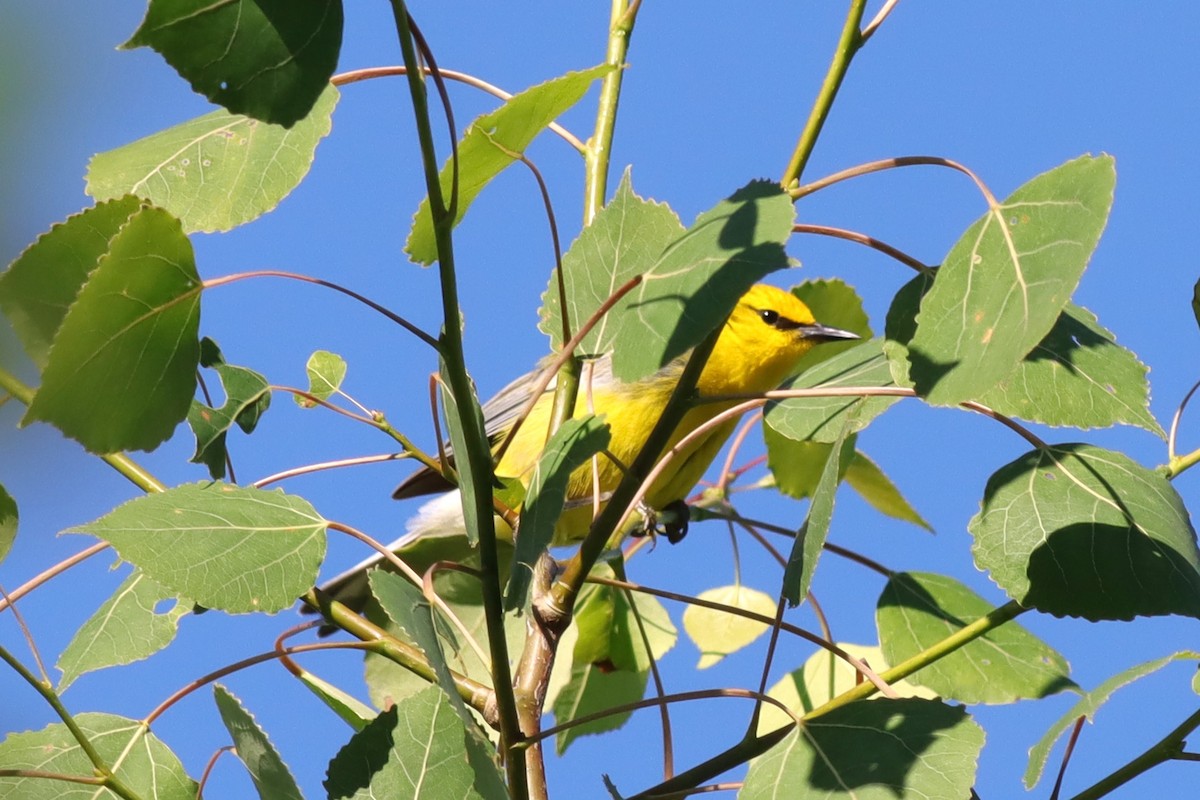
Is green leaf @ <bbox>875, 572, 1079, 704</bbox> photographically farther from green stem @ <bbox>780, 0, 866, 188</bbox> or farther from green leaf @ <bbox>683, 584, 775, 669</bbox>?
green stem @ <bbox>780, 0, 866, 188</bbox>

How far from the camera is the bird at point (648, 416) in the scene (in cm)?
384

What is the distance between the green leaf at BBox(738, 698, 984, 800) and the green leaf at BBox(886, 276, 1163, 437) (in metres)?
0.40

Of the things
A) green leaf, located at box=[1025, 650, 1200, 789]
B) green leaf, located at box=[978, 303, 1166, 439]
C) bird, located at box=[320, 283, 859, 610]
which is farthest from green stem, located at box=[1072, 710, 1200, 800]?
bird, located at box=[320, 283, 859, 610]

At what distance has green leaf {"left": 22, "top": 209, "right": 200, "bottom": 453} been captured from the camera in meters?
1.31

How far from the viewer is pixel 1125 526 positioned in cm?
158

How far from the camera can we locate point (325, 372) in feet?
6.41

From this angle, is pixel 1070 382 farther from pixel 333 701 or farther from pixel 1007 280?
pixel 333 701

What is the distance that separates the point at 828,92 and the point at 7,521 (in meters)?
1.11

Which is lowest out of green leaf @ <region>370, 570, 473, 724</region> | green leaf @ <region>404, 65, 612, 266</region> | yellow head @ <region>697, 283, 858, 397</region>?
green leaf @ <region>370, 570, 473, 724</region>

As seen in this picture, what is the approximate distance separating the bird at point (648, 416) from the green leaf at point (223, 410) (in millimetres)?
1875

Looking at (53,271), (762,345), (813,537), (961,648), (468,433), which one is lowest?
(961,648)

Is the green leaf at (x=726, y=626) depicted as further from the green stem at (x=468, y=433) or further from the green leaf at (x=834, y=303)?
the green stem at (x=468, y=433)

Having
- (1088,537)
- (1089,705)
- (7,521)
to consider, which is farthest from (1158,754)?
(7,521)

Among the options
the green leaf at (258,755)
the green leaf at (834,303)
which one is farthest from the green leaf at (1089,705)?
A: the green leaf at (834,303)
